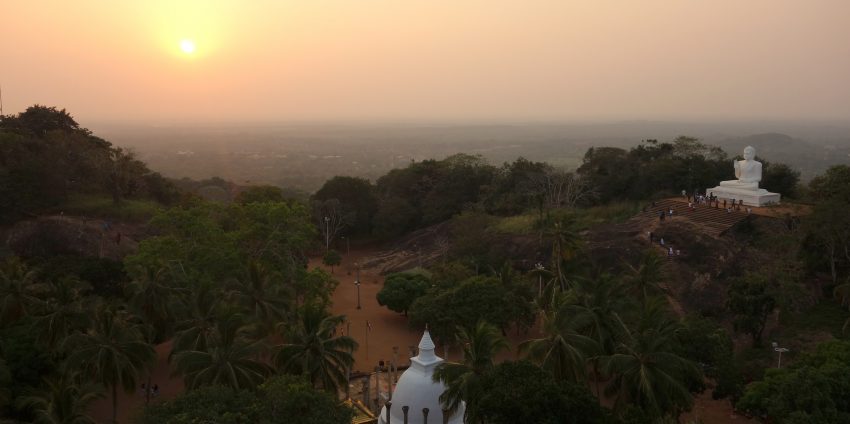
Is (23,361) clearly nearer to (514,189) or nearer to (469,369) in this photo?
(469,369)

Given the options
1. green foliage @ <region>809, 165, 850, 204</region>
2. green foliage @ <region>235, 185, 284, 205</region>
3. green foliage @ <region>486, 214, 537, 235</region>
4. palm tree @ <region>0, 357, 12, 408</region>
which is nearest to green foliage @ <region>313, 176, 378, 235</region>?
green foliage @ <region>235, 185, 284, 205</region>

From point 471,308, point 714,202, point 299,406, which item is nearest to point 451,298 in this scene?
point 471,308

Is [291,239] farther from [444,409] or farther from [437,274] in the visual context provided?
[444,409]

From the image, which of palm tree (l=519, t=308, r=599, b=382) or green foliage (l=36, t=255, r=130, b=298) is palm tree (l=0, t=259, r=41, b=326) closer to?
green foliage (l=36, t=255, r=130, b=298)

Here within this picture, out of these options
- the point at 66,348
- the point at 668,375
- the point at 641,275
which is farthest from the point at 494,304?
the point at 66,348

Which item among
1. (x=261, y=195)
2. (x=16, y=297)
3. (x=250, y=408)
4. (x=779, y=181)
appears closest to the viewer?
(x=250, y=408)

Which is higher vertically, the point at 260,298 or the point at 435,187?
the point at 260,298
